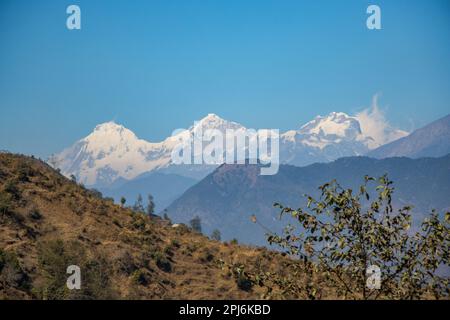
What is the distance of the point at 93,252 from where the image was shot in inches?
2151

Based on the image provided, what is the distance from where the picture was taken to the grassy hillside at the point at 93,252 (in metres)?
47.6

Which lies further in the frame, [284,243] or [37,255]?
[37,255]

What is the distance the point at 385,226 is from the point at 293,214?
2.88 m

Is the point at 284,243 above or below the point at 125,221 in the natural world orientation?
below

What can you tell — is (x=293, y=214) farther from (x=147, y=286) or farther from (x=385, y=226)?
(x=147, y=286)

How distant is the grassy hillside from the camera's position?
47625 millimetres

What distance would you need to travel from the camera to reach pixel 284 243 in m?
18.2
